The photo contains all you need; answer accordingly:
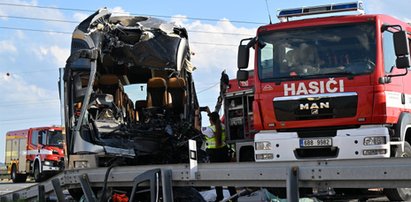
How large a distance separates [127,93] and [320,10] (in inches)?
155

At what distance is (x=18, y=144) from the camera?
89.4 ft

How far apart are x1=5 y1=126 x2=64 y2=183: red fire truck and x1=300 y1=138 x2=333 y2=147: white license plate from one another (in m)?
17.2

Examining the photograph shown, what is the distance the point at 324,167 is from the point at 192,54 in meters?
5.98

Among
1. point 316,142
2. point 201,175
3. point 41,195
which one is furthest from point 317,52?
point 41,195

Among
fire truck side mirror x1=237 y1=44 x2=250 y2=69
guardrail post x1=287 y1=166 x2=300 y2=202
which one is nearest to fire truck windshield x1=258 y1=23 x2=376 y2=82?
fire truck side mirror x1=237 y1=44 x2=250 y2=69

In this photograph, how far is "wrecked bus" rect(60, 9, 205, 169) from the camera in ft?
29.4

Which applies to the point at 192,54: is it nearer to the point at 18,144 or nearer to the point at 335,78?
the point at 335,78

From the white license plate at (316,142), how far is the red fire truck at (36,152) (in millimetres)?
17157

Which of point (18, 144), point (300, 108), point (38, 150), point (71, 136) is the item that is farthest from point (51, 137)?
point (300, 108)

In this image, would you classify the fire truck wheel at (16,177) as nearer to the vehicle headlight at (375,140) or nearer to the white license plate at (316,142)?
the white license plate at (316,142)

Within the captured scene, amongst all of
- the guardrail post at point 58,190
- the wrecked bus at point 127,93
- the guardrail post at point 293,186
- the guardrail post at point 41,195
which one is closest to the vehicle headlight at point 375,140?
the guardrail post at point 293,186

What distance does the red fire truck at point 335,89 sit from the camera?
25.6 feet

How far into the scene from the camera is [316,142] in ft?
26.0

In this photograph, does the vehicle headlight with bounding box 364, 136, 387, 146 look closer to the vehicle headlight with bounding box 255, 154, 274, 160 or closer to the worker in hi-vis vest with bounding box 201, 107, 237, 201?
the vehicle headlight with bounding box 255, 154, 274, 160
